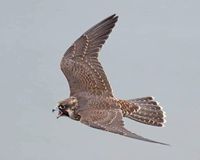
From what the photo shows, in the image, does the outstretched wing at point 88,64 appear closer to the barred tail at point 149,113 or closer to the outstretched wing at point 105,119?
the barred tail at point 149,113

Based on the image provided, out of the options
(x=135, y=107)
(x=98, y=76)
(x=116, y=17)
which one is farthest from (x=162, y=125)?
(x=116, y=17)

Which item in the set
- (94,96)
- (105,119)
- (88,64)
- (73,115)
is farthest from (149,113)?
(105,119)

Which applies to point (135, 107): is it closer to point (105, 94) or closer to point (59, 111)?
point (105, 94)

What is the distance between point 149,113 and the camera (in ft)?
33.0

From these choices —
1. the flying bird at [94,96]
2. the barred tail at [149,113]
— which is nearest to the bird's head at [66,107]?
the flying bird at [94,96]

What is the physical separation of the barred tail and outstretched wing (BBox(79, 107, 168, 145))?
64 centimetres

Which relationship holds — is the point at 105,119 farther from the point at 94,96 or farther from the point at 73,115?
the point at 94,96

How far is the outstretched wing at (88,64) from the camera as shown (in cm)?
1003

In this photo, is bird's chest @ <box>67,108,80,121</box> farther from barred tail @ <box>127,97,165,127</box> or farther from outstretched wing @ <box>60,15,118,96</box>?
barred tail @ <box>127,97,165,127</box>

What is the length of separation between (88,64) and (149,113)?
1245 mm

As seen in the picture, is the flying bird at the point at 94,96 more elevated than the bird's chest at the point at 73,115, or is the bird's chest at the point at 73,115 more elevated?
the flying bird at the point at 94,96

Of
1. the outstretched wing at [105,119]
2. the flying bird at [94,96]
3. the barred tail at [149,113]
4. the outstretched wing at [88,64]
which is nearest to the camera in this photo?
the outstretched wing at [105,119]

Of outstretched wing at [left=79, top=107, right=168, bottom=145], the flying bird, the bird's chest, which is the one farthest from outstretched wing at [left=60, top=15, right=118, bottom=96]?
outstretched wing at [left=79, top=107, right=168, bottom=145]

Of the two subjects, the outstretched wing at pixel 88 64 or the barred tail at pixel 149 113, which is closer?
the barred tail at pixel 149 113
